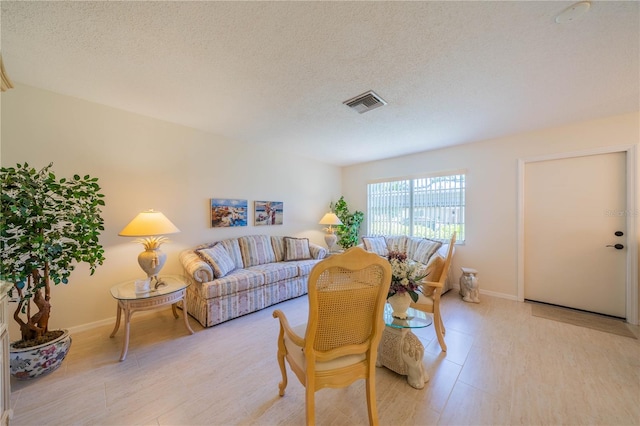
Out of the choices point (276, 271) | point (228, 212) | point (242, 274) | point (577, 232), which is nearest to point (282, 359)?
point (242, 274)

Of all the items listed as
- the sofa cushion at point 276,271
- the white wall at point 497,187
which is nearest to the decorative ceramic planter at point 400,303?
the sofa cushion at point 276,271

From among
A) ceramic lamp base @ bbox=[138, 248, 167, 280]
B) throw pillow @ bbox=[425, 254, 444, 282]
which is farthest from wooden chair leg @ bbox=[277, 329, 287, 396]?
ceramic lamp base @ bbox=[138, 248, 167, 280]

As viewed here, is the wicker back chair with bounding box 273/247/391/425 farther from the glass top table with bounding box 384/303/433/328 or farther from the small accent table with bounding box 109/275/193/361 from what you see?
the small accent table with bounding box 109/275/193/361

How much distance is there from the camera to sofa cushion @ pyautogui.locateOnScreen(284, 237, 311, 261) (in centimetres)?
405

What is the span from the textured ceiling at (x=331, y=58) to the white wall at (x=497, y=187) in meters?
0.33

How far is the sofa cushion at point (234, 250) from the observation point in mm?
3443

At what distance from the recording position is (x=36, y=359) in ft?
5.76

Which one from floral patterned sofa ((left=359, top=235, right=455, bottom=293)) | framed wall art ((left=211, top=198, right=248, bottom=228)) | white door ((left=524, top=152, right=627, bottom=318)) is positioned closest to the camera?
white door ((left=524, top=152, right=627, bottom=318))

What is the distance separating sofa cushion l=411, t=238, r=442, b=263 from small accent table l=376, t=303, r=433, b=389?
6.99ft

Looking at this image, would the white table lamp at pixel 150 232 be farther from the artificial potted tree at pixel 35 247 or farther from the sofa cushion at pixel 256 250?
the sofa cushion at pixel 256 250

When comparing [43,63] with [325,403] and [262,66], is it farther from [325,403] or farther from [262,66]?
[325,403]

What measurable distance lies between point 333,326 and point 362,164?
4.71 metres

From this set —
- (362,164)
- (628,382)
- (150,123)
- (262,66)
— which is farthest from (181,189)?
(628,382)

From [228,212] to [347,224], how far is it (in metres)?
2.79
